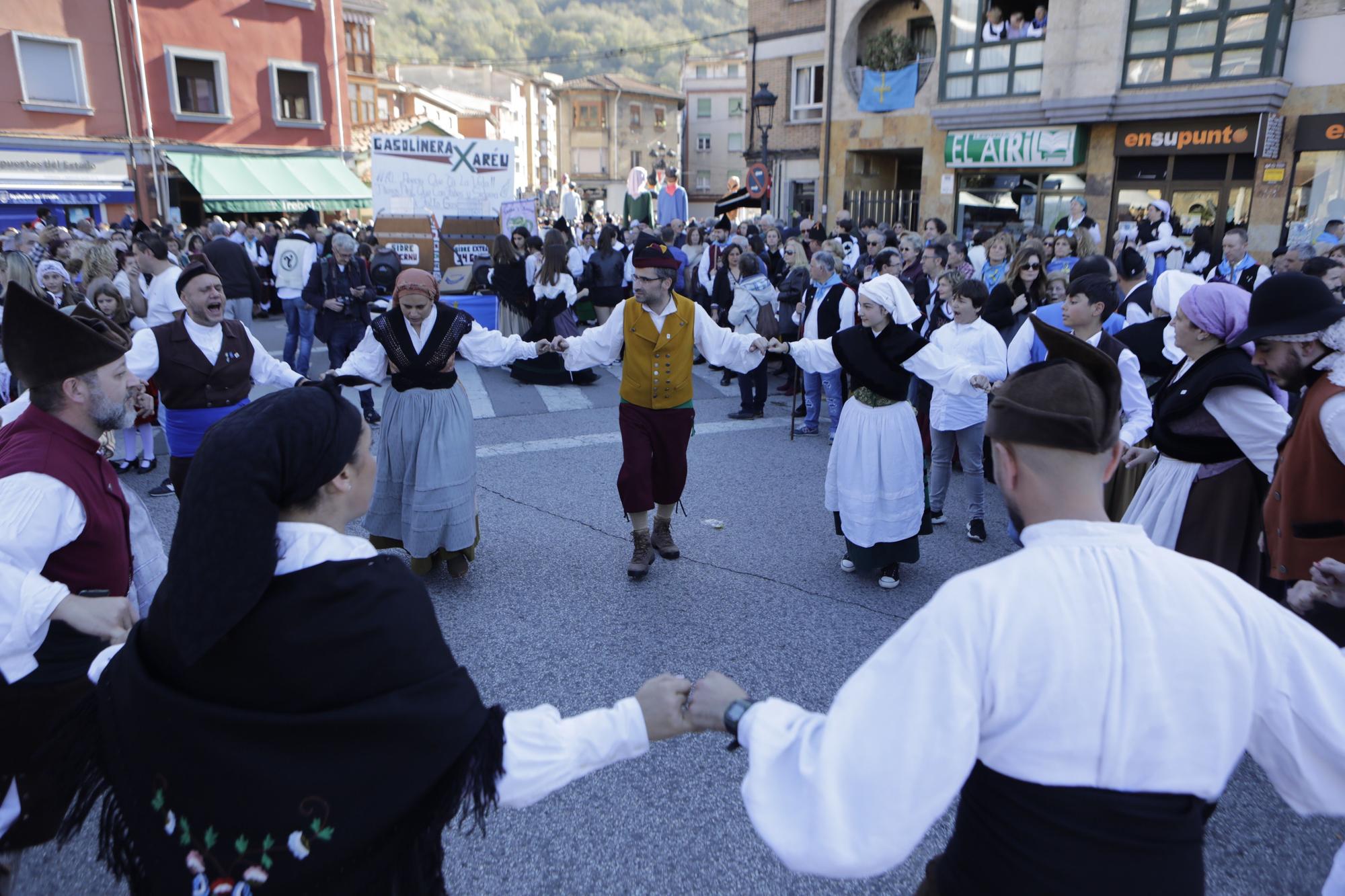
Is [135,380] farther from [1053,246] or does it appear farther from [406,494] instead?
[1053,246]

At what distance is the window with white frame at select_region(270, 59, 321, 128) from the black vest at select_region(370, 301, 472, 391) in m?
23.7

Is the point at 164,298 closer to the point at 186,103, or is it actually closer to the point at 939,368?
the point at 939,368

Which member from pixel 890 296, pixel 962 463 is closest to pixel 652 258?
pixel 890 296

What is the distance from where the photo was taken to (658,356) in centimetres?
523

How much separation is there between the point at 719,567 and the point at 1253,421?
9.77 feet

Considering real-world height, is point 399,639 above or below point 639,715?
above

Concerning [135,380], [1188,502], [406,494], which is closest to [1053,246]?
[1188,502]

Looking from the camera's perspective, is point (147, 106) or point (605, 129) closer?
point (147, 106)

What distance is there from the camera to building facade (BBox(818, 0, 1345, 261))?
15406 millimetres

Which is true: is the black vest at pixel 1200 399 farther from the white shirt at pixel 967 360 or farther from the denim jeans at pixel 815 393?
the denim jeans at pixel 815 393


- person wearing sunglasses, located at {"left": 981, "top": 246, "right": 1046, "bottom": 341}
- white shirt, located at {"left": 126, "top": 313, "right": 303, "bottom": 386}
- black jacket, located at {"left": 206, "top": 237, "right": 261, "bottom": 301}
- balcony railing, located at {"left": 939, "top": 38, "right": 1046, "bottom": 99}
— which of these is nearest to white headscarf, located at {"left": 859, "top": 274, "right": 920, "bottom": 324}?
person wearing sunglasses, located at {"left": 981, "top": 246, "right": 1046, "bottom": 341}

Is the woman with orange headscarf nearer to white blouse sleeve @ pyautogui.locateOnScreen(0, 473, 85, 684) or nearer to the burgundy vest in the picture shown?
the burgundy vest

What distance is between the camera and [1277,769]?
4.93 feet

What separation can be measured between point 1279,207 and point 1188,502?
1557 centimetres
